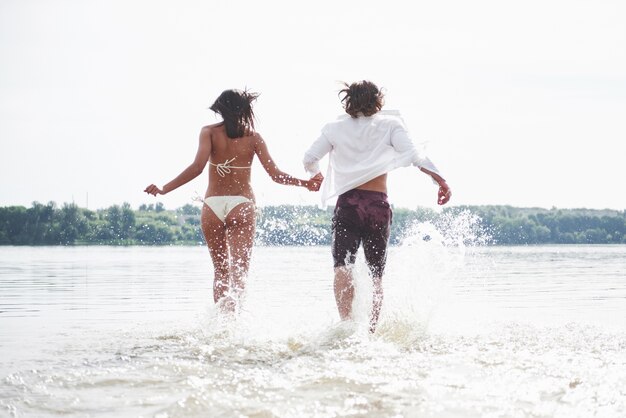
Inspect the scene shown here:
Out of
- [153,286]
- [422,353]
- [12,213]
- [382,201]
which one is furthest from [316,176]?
[12,213]

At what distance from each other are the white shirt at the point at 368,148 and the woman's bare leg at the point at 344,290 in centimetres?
70

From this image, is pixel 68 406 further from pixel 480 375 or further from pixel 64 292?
pixel 64 292

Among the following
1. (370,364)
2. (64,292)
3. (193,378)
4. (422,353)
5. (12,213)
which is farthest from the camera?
(12,213)

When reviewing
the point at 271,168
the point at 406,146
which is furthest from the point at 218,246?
the point at 406,146

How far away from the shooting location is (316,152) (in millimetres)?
6613

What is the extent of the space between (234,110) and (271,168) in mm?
647

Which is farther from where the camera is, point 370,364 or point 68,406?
point 370,364

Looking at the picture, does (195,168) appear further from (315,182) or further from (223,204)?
(315,182)

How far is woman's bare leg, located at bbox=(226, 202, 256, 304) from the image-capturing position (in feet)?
22.5

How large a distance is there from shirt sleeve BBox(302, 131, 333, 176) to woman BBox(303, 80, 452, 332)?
0.22ft

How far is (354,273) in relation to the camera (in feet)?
20.9

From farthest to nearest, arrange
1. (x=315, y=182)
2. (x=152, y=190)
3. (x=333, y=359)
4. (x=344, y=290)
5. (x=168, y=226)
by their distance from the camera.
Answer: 1. (x=168, y=226)
2. (x=152, y=190)
3. (x=315, y=182)
4. (x=344, y=290)
5. (x=333, y=359)

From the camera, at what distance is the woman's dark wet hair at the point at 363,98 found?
6.42 m

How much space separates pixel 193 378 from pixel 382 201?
2661 mm
